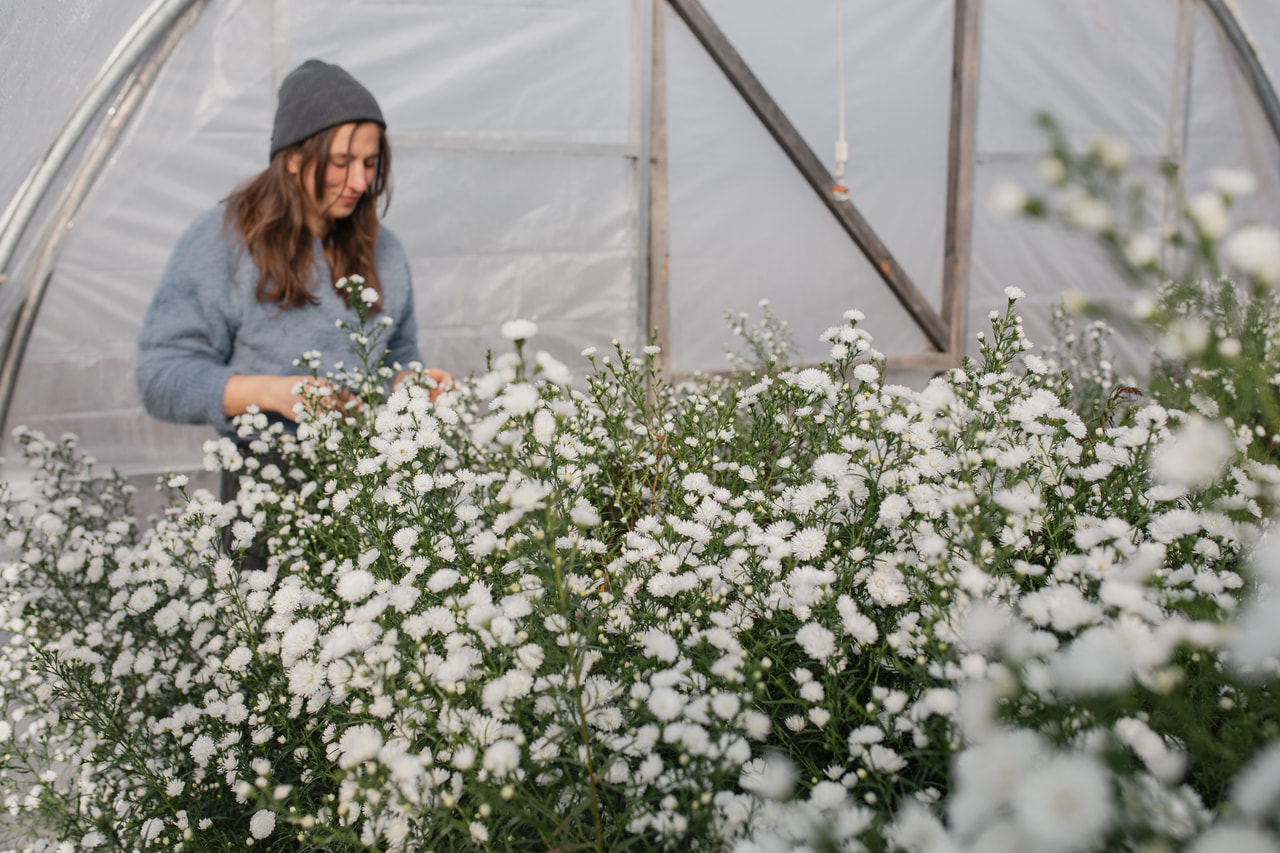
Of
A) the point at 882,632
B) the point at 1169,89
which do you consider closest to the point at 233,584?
the point at 882,632

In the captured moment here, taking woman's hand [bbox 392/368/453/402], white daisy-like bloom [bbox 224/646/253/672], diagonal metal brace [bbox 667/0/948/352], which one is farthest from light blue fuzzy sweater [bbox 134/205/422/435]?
diagonal metal brace [bbox 667/0/948/352]

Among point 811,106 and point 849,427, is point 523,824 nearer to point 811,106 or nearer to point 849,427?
point 849,427

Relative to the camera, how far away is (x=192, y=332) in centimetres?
194

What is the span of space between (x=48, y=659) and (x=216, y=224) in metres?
1.23

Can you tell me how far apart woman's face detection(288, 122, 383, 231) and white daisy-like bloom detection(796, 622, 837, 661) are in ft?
5.43

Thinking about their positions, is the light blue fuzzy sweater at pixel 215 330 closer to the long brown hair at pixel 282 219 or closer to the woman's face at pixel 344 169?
the long brown hair at pixel 282 219

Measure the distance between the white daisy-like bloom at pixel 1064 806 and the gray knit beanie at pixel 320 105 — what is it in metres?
1.93

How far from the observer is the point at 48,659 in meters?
1.15

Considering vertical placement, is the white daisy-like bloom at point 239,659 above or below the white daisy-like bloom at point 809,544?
below

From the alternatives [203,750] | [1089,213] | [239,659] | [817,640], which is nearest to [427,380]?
[239,659]

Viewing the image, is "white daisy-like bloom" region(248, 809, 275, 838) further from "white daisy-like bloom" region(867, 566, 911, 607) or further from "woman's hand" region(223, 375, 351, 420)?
"woman's hand" region(223, 375, 351, 420)

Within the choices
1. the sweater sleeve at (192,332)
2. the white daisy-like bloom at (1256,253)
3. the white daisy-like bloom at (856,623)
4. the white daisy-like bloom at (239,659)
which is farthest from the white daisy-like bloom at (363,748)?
the sweater sleeve at (192,332)

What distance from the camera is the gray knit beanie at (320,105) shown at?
184 cm

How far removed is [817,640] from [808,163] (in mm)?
3669
